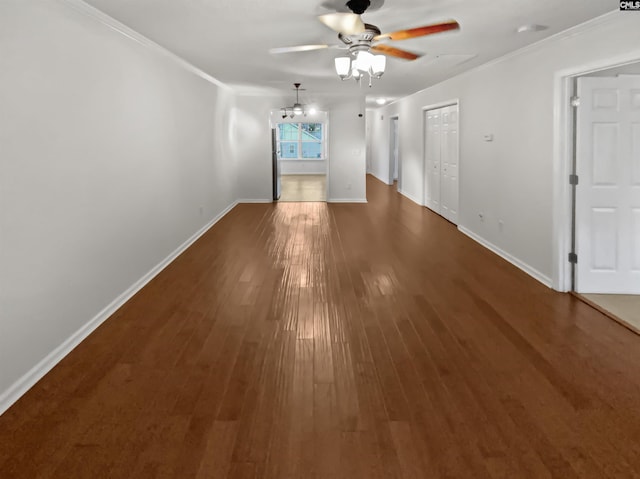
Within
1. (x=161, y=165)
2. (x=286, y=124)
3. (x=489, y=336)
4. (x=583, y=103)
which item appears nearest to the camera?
(x=489, y=336)

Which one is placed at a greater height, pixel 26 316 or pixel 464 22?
pixel 464 22

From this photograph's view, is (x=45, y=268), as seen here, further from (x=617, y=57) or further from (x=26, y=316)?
(x=617, y=57)

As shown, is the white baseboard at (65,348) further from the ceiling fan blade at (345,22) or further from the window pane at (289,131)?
the window pane at (289,131)

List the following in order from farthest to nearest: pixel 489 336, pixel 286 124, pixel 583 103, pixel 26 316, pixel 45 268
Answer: pixel 286 124
pixel 583 103
pixel 489 336
pixel 45 268
pixel 26 316

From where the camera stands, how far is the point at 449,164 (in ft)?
27.6

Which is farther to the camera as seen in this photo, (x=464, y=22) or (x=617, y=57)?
(x=464, y=22)

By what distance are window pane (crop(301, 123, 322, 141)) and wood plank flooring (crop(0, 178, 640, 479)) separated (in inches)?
549

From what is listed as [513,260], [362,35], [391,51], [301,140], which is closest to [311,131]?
[301,140]

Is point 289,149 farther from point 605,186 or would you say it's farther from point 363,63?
point 363,63

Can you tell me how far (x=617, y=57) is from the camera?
3.83m

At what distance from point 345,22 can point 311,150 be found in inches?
618

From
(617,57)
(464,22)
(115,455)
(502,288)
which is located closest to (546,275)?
(502,288)

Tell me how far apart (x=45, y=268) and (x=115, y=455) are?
4.64 feet

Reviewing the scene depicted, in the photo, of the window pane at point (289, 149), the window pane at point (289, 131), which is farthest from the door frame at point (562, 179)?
the window pane at point (289, 149)
